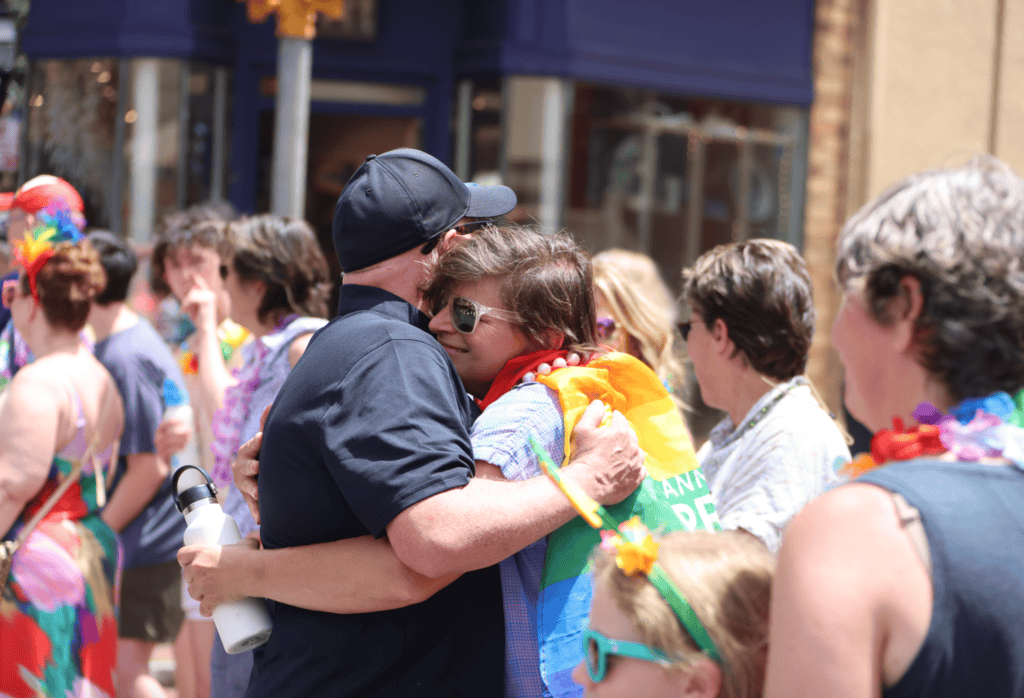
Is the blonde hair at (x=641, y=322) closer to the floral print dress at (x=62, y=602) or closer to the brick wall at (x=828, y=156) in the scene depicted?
the floral print dress at (x=62, y=602)

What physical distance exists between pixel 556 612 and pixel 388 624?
312 mm

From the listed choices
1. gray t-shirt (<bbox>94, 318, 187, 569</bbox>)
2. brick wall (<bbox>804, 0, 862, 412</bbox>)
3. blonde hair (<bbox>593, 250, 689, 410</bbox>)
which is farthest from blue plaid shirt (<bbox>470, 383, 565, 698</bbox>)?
brick wall (<bbox>804, 0, 862, 412</bbox>)

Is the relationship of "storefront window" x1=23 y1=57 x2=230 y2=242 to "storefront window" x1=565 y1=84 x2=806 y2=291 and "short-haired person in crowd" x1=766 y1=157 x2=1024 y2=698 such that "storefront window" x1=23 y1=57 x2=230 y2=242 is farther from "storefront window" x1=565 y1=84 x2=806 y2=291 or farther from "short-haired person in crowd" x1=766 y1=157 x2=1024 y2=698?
"short-haired person in crowd" x1=766 y1=157 x2=1024 y2=698

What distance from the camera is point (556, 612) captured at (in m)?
1.81

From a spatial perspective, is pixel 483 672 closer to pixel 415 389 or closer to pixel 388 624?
pixel 388 624

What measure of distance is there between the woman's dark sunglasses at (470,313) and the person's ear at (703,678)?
0.85 m

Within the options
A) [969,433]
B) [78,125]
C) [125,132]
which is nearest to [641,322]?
[969,433]

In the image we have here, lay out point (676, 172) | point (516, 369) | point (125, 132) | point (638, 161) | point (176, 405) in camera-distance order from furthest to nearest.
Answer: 1. point (676, 172)
2. point (638, 161)
3. point (125, 132)
4. point (176, 405)
5. point (516, 369)

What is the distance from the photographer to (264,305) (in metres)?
3.71

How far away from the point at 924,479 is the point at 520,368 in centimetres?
95

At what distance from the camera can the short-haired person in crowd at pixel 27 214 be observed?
3.89 meters

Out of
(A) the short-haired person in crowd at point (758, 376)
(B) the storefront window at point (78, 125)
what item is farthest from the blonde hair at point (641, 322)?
(B) the storefront window at point (78, 125)

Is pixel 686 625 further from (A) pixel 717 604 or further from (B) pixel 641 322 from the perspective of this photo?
(B) pixel 641 322

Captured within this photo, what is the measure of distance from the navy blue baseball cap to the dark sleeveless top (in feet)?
3.48
